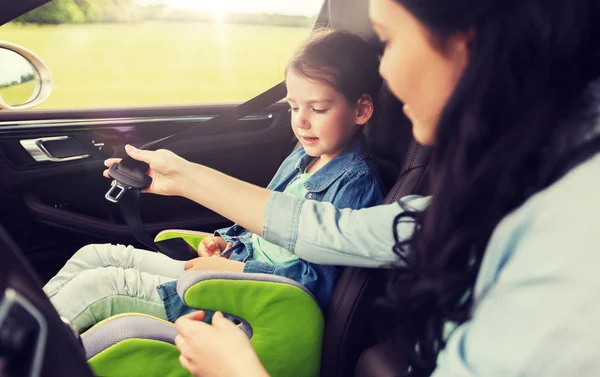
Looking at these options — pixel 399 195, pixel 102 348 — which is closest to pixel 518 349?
pixel 399 195

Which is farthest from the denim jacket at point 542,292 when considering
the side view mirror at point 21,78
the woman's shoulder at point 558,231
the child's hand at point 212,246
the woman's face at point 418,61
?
the side view mirror at point 21,78

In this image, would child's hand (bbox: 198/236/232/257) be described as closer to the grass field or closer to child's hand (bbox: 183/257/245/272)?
child's hand (bbox: 183/257/245/272)

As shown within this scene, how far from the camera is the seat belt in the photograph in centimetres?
140

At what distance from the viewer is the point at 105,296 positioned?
1480 millimetres

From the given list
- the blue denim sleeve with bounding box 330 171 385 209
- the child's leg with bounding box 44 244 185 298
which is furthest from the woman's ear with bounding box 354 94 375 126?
the child's leg with bounding box 44 244 185 298

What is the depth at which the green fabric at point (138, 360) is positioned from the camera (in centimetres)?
118

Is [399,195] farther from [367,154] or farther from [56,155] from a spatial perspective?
[56,155]

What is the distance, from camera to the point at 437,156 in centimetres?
80

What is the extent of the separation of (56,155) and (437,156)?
5.74 ft

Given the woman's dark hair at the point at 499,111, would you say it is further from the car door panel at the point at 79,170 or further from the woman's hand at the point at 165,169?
the car door panel at the point at 79,170

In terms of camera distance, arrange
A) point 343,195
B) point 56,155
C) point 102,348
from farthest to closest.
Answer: point 56,155 < point 343,195 < point 102,348

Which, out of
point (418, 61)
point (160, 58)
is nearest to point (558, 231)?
point (418, 61)

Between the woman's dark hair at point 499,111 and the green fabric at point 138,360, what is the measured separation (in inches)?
27.5

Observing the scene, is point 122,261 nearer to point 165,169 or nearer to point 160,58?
point 165,169
